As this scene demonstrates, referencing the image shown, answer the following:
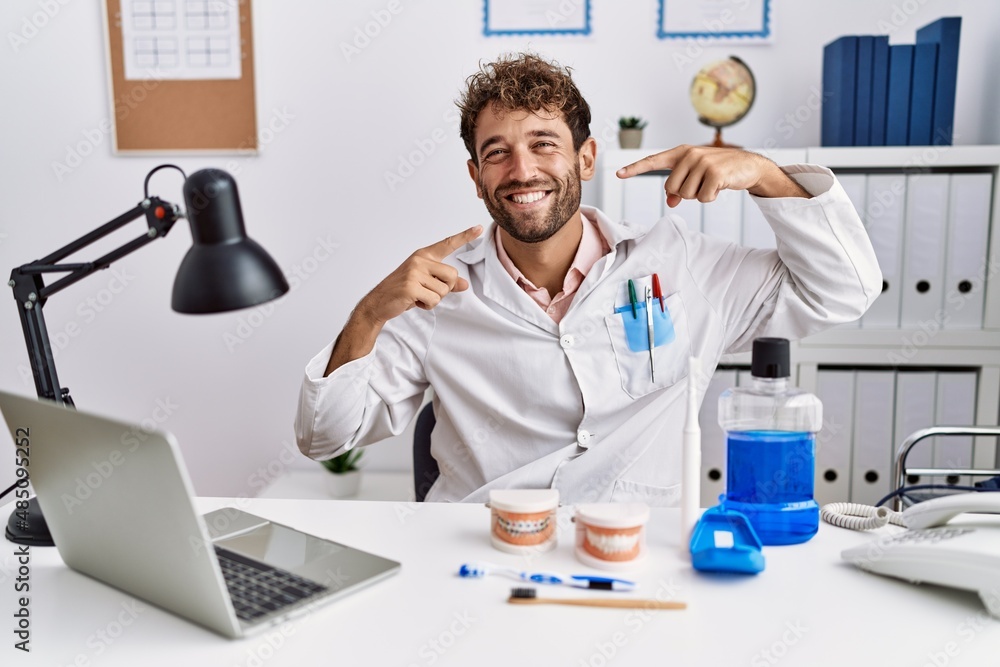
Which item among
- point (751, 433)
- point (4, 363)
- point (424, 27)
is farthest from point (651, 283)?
point (4, 363)

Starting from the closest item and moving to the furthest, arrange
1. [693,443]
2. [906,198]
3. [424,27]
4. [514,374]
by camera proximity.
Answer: [693,443], [514,374], [906,198], [424,27]

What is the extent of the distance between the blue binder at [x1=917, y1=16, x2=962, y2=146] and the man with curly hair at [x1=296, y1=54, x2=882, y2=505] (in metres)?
0.77

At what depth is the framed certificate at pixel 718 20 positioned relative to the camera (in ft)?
7.39

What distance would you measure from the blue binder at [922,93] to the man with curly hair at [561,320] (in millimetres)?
740

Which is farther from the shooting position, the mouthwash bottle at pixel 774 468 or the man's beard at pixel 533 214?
the man's beard at pixel 533 214

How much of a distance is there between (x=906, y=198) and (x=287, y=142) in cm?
165

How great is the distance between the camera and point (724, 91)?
2150mm

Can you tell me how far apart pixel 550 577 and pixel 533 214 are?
2.75 feet

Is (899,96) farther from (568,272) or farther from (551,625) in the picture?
(551,625)

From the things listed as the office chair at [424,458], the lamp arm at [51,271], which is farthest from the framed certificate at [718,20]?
the lamp arm at [51,271]

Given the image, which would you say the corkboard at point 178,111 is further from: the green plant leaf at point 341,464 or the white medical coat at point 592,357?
the white medical coat at point 592,357

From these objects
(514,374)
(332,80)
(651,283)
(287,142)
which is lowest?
(514,374)

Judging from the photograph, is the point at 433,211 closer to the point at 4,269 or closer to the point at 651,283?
the point at 651,283

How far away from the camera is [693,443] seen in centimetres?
100
